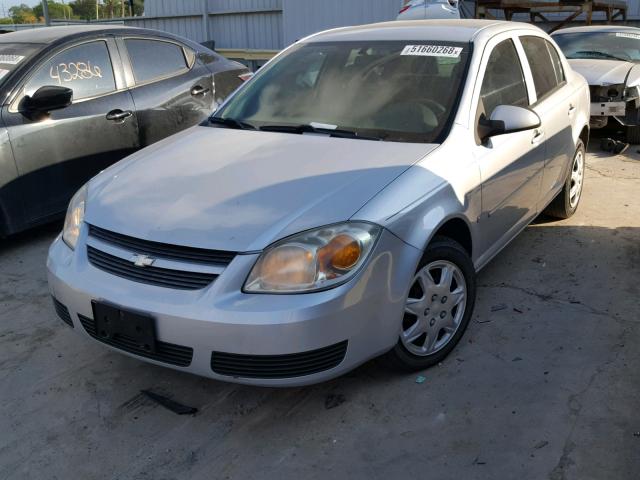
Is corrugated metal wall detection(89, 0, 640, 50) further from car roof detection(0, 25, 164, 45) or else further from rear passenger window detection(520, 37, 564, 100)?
rear passenger window detection(520, 37, 564, 100)

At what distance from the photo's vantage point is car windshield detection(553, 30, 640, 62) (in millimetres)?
8117

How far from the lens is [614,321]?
3.58 meters

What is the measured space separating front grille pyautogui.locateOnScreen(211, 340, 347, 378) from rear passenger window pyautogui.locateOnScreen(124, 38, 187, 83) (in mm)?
3622

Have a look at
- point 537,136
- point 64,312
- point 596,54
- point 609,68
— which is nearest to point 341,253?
point 64,312

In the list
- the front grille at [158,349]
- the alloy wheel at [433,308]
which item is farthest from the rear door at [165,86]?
the alloy wheel at [433,308]

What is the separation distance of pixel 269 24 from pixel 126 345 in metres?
15.4

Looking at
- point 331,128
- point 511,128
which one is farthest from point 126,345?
point 511,128

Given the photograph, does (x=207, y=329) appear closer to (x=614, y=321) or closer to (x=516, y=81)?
(x=614, y=321)

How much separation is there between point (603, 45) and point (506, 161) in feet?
19.0

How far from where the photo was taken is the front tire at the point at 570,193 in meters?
4.95

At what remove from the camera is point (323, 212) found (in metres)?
2.66

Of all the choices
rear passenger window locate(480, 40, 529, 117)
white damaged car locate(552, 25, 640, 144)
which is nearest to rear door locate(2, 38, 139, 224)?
rear passenger window locate(480, 40, 529, 117)

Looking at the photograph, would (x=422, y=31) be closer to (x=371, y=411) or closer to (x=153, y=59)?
(x=371, y=411)

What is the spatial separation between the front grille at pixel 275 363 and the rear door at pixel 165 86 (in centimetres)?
335
